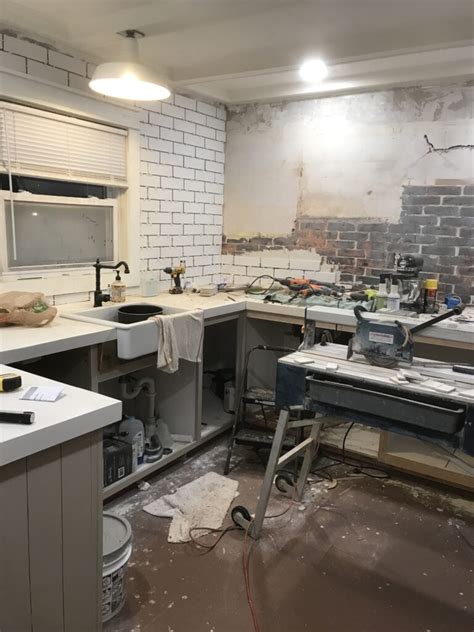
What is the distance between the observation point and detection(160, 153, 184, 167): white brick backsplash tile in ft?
12.1

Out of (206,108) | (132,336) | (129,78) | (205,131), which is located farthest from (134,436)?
(206,108)

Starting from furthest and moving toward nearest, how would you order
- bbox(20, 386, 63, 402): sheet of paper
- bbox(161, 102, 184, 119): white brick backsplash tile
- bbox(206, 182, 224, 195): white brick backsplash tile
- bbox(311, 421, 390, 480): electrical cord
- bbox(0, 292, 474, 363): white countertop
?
bbox(206, 182, 224, 195): white brick backsplash tile
bbox(161, 102, 184, 119): white brick backsplash tile
bbox(311, 421, 390, 480): electrical cord
bbox(0, 292, 474, 363): white countertop
bbox(20, 386, 63, 402): sheet of paper

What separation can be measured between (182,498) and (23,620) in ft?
4.97

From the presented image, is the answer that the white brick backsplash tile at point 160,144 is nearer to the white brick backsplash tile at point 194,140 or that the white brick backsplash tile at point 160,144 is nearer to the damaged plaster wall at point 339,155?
the white brick backsplash tile at point 194,140

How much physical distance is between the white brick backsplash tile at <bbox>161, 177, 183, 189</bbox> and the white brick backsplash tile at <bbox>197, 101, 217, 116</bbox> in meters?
0.64

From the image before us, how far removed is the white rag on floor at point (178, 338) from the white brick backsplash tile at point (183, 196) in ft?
4.08

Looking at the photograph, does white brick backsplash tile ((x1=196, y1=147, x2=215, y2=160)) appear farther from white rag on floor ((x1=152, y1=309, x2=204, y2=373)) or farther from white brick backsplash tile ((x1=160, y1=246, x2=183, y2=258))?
white rag on floor ((x1=152, y1=309, x2=204, y2=373))

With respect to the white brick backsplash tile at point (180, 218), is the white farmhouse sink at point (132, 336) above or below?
below

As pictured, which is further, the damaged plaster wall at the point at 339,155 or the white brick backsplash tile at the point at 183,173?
the white brick backsplash tile at the point at 183,173

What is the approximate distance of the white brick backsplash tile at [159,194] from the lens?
3.62 meters

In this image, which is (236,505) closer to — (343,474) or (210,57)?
(343,474)

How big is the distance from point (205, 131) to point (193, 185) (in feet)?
1.57

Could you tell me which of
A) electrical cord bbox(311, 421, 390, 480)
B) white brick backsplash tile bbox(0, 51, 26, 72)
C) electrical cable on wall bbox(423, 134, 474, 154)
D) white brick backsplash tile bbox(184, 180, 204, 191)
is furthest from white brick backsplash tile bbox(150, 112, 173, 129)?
electrical cord bbox(311, 421, 390, 480)

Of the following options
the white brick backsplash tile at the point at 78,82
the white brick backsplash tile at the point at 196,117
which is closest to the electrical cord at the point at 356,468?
the white brick backsplash tile at the point at 196,117
